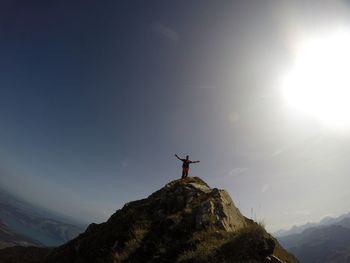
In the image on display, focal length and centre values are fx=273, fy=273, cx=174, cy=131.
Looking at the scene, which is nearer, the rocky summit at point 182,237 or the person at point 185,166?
the rocky summit at point 182,237

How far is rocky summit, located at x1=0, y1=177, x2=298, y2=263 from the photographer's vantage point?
1244 centimetres

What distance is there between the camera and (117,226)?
22.6m

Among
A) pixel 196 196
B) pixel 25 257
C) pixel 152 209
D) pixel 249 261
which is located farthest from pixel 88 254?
pixel 25 257

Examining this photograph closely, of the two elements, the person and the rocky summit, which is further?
the person

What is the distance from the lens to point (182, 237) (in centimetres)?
1628

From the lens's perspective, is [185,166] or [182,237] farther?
[185,166]

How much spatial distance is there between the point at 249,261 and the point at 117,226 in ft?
46.1

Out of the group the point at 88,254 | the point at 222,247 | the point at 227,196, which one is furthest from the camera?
the point at 227,196

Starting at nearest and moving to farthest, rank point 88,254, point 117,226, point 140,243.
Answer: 1. point 140,243
2. point 88,254
3. point 117,226

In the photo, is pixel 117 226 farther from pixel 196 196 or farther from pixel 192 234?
pixel 192 234

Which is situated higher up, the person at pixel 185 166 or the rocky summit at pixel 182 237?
the person at pixel 185 166

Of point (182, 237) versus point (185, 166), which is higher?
point (185, 166)

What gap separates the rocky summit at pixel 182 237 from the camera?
12.4 metres

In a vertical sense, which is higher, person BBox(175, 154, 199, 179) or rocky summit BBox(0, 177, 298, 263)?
person BBox(175, 154, 199, 179)
